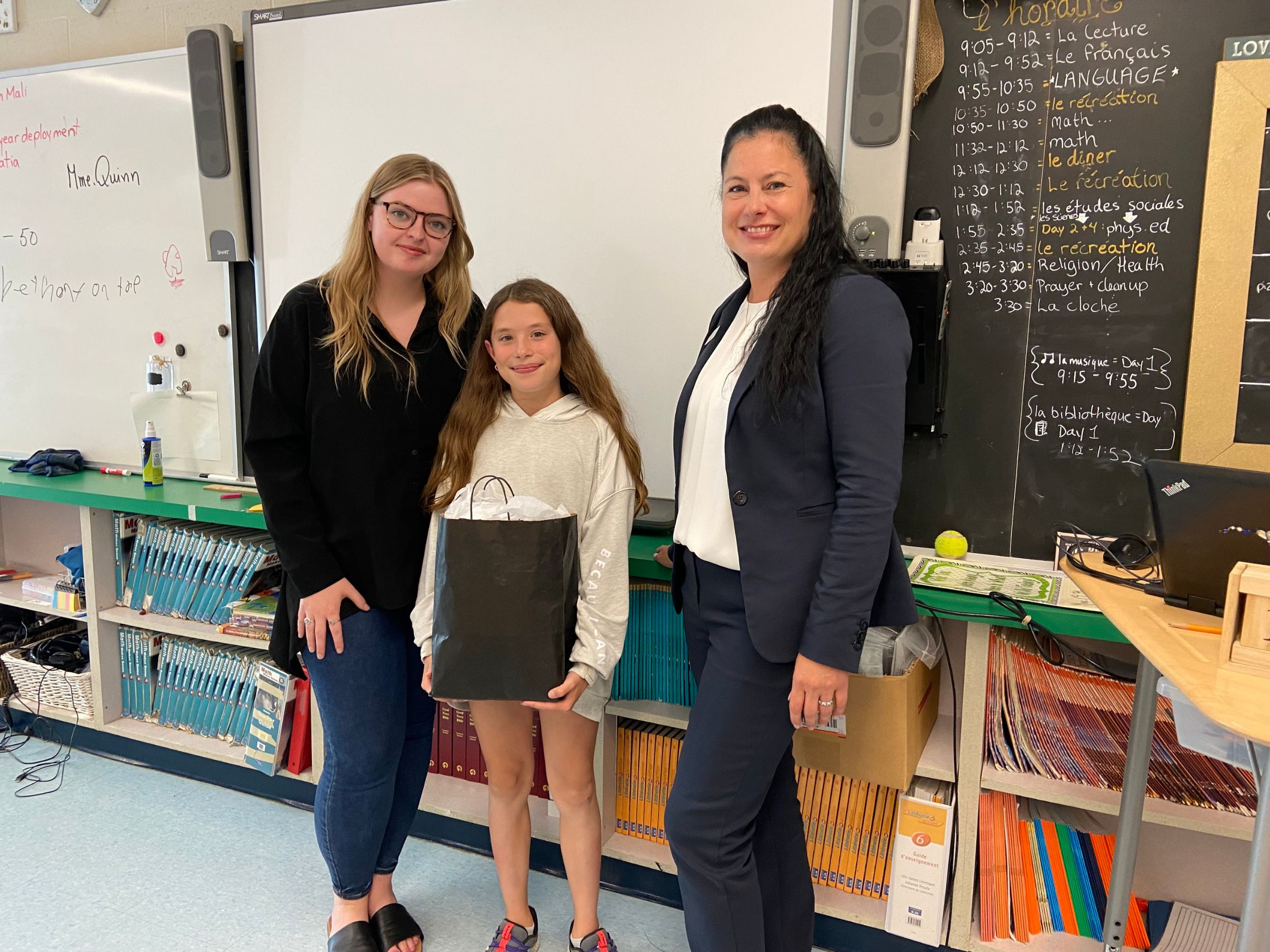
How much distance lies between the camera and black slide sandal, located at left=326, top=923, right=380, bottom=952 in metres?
1.75

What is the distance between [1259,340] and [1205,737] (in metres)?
1.06

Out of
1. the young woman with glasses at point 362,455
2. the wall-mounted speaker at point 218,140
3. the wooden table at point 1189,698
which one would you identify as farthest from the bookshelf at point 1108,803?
the wall-mounted speaker at point 218,140

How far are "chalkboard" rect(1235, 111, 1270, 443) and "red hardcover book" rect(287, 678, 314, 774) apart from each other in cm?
238

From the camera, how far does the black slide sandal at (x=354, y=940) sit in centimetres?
175

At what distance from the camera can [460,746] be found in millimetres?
2266

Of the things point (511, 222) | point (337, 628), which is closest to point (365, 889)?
point (337, 628)

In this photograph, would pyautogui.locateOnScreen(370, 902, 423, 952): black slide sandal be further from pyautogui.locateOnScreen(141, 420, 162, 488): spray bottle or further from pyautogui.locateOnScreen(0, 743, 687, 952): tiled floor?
pyautogui.locateOnScreen(141, 420, 162, 488): spray bottle

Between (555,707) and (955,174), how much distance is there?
4.78 feet

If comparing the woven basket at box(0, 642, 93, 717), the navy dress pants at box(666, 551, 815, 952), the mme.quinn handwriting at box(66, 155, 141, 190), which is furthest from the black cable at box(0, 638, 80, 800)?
the navy dress pants at box(666, 551, 815, 952)

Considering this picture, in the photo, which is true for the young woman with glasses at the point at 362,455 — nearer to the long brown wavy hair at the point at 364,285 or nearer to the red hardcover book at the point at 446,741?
the long brown wavy hair at the point at 364,285

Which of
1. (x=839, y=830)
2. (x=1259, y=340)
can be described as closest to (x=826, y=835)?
(x=839, y=830)

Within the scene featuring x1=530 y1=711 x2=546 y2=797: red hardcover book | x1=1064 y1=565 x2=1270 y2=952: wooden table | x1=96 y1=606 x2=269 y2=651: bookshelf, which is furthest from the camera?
x1=96 y1=606 x2=269 y2=651: bookshelf

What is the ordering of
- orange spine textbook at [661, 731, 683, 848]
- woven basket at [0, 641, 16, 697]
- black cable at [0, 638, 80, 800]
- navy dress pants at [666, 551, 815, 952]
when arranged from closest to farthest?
navy dress pants at [666, 551, 815, 952]
orange spine textbook at [661, 731, 683, 848]
black cable at [0, 638, 80, 800]
woven basket at [0, 641, 16, 697]

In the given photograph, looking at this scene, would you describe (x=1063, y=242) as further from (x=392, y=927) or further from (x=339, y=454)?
(x=392, y=927)
